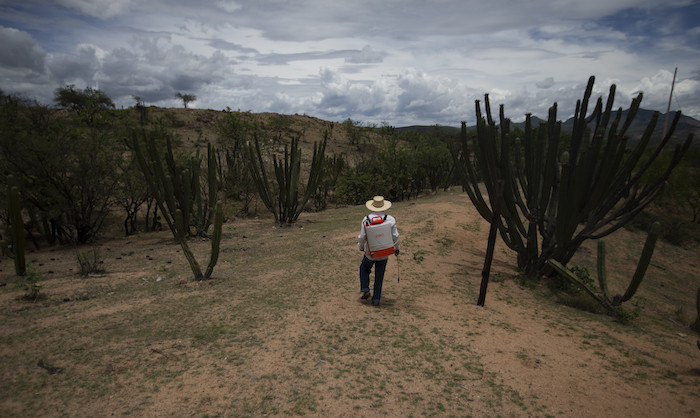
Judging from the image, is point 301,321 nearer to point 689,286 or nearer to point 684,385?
point 684,385

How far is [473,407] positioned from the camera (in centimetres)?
362

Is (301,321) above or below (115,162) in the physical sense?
below

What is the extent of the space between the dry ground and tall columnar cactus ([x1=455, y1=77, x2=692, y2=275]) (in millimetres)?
1322

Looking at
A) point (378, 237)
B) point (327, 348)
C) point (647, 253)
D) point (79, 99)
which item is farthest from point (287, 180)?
point (79, 99)

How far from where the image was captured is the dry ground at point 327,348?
145 inches

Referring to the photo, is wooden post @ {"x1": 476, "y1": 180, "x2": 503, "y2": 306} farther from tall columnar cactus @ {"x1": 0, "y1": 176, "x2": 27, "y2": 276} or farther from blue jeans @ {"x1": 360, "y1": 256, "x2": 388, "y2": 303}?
tall columnar cactus @ {"x1": 0, "y1": 176, "x2": 27, "y2": 276}

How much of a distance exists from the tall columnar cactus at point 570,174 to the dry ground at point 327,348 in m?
1.32

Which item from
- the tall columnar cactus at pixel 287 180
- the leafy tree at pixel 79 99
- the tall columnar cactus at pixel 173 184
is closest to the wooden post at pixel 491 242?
the tall columnar cactus at pixel 173 184

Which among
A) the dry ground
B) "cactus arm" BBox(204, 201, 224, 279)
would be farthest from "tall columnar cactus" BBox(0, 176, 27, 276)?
"cactus arm" BBox(204, 201, 224, 279)

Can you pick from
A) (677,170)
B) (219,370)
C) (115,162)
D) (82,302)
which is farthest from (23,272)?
(677,170)

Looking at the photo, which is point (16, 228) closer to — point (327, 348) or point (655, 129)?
point (327, 348)

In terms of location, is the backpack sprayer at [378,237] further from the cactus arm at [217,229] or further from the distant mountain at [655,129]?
the distant mountain at [655,129]

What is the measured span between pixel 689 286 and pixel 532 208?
23.8 ft

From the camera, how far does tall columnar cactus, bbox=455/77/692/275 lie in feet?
22.3
